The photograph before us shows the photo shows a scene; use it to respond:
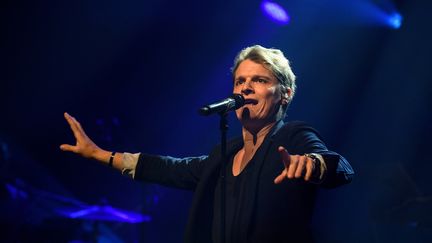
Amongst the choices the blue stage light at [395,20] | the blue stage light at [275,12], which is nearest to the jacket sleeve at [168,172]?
the blue stage light at [275,12]

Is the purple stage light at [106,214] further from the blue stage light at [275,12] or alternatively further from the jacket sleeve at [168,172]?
the blue stage light at [275,12]

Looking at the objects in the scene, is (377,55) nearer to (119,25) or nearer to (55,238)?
(119,25)

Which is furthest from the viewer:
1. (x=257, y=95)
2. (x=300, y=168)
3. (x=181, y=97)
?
(x=181, y=97)

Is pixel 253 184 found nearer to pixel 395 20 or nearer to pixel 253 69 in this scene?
pixel 253 69

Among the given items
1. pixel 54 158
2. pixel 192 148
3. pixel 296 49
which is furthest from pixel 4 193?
pixel 296 49

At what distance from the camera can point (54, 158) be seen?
261 inches

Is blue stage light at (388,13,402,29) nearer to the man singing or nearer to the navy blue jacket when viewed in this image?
the man singing

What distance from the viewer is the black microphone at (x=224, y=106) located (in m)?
2.00

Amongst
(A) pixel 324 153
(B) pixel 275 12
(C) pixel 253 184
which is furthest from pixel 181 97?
(A) pixel 324 153

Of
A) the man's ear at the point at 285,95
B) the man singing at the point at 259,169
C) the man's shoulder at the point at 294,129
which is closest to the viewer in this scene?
the man singing at the point at 259,169

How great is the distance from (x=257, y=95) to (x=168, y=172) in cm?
70

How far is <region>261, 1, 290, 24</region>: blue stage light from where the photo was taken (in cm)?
526

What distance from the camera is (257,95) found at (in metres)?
2.39

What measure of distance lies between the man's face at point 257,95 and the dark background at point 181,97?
201 cm
